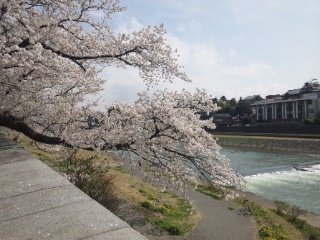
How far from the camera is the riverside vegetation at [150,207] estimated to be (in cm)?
953

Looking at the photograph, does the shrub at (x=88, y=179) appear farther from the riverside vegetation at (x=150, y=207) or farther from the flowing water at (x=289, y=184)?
the flowing water at (x=289, y=184)

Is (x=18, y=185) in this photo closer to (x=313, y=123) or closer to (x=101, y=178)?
(x=101, y=178)

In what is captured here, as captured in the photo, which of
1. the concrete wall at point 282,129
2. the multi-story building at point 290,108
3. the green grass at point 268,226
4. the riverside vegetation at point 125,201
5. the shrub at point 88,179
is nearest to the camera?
the shrub at point 88,179

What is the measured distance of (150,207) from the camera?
40.5 ft

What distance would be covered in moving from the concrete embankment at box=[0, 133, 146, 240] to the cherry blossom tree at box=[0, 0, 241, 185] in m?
2.90

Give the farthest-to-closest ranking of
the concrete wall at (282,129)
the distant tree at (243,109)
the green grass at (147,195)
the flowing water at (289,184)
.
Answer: the distant tree at (243,109)
the concrete wall at (282,129)
the flowing water at (289,184)
the green grass at (147,195)

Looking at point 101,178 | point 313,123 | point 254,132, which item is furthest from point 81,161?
point 254,132

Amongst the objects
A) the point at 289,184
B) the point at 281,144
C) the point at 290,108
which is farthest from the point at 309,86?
the point at 289,184

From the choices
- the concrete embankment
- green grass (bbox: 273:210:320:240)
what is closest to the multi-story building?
green grass (bbox: 273:210:320:240)

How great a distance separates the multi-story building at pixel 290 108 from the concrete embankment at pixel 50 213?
82340 mm

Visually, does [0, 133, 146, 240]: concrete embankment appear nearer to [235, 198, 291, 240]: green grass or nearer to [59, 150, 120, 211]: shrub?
[59, 150, 120, 211]: shrub

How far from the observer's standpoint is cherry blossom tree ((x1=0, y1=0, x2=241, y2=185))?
6742 mm

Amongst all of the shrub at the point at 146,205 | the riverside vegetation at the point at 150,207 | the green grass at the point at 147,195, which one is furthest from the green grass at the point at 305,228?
the shrub at the point at 146,205

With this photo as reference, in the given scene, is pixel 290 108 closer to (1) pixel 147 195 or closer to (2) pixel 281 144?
(2) pixel 281 144
